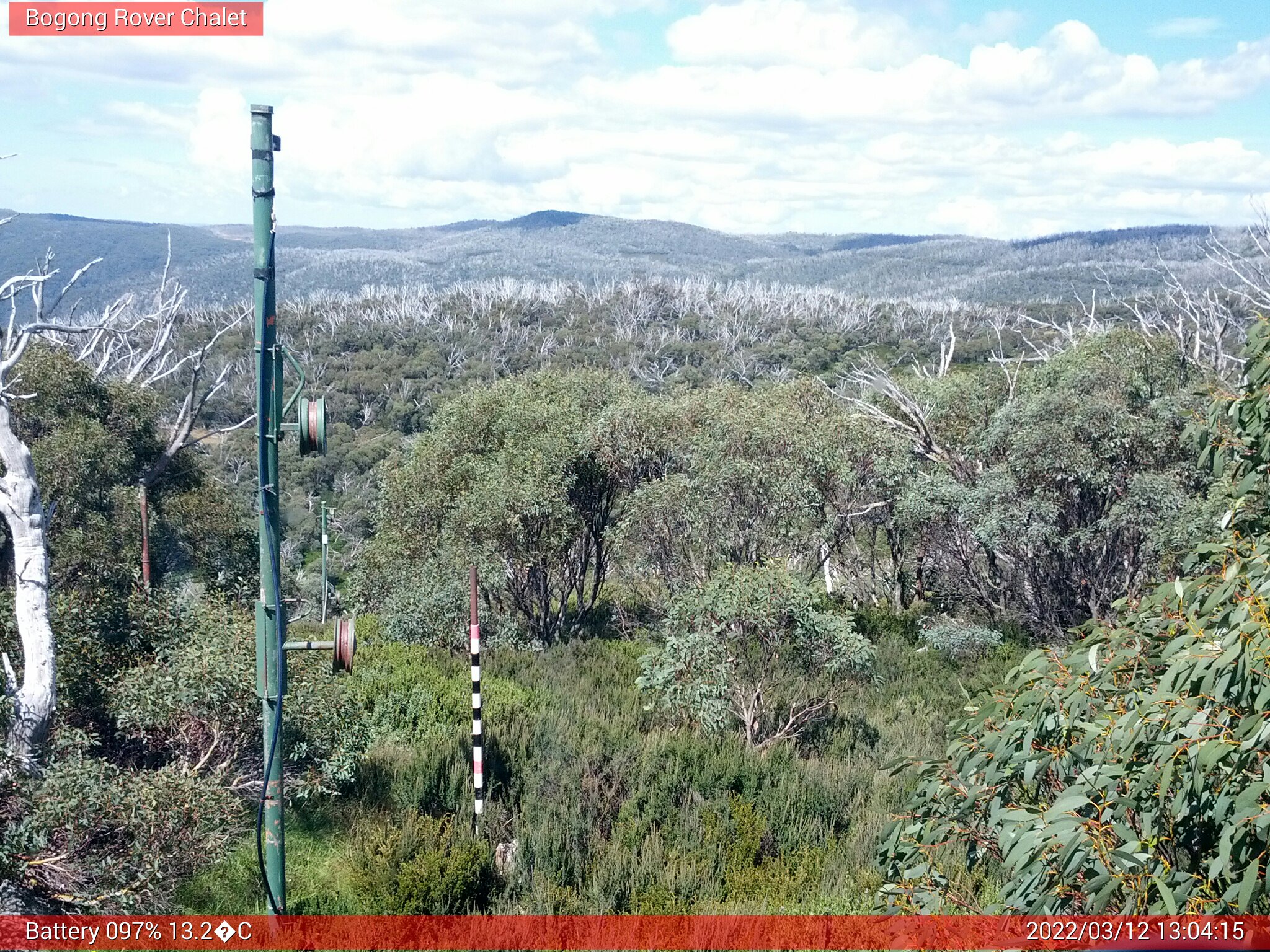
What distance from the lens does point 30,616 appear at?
6465mm

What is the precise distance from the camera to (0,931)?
530 cm

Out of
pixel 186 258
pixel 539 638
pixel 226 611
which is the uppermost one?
pixel 186 258

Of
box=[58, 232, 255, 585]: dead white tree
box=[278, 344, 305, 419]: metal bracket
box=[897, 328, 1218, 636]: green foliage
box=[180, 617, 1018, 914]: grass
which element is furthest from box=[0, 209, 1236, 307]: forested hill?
box=[278, 344, 305, 419]: metal bracket

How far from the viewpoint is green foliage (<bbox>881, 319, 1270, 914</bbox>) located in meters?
3.13

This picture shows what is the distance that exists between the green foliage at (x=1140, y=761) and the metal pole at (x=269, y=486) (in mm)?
2802

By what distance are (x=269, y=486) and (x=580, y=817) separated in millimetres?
3803

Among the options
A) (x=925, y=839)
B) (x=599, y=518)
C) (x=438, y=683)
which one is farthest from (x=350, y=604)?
(x=925, y=839)

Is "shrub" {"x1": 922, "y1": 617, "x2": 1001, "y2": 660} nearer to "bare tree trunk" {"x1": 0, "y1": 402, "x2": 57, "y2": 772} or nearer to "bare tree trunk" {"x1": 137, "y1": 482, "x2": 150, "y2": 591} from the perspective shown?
"bare tree trunk" {"x1": 137, "y1": 482, "x2": 150, "y2": 591}

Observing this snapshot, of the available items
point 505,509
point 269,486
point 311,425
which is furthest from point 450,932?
point 505,509

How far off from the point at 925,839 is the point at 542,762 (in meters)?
4.92

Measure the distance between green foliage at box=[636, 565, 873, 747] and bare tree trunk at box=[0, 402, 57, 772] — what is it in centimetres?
533

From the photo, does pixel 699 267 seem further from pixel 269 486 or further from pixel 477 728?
pixel 269 486

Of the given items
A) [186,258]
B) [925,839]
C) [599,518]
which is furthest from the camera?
[186,258]

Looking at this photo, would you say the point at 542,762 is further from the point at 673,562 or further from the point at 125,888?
the point at 673,562
